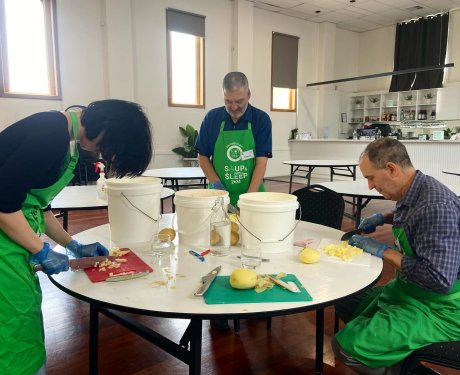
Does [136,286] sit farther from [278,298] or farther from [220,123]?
[220,123]

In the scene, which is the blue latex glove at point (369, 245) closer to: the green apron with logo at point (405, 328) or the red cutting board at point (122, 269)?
the green apron with logo at point (405, 328)

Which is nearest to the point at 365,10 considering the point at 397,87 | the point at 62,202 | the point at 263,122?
the point at 397,87

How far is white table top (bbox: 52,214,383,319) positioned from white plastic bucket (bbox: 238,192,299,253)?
47 millimetres

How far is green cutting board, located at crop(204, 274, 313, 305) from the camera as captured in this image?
1.01 m

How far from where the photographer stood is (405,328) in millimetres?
1209

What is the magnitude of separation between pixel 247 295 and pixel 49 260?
0.59m

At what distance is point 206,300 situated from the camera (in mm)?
1005

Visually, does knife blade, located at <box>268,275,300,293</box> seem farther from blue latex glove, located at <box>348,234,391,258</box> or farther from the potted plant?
the potted plant

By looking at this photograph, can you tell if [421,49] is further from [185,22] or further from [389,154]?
[389,154]

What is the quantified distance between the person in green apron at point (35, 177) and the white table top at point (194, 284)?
5.1 inches

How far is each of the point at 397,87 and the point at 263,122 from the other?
332 inches

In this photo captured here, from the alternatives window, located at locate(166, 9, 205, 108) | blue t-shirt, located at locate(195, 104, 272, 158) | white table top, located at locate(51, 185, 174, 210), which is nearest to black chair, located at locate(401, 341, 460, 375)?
blue t-shirt, located at locate(195, 104, 272, 158)

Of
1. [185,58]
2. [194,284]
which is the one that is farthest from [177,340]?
[185,58]

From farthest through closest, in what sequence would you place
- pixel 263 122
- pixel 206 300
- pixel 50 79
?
pixel 50 79 < pixel 263 122 < pixel 206 300
